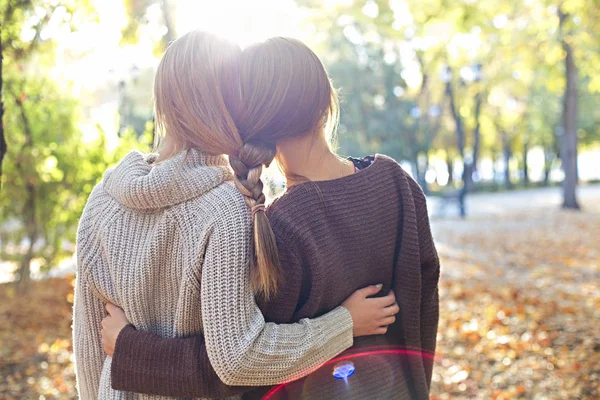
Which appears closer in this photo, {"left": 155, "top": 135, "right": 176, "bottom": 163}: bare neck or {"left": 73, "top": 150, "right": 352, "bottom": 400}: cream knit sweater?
{"left": 73, "top": 150, "right": 352, "bottom": 400}: cream knit sweater

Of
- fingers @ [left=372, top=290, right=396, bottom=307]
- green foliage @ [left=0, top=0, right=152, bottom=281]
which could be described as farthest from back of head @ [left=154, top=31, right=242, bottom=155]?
green foliage @ [left=0, top=0, right=152, bottom=281]

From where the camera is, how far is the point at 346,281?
6.11 ft

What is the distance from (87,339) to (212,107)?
33.3 inches

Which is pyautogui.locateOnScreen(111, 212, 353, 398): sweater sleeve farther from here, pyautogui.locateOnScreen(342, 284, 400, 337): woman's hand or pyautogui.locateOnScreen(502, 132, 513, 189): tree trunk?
pyautogui.locateOnScreen(502, 132, 513, 189): tree trunk

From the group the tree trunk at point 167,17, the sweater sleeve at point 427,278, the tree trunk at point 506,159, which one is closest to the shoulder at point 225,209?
the sweater sleeve at point 427,278

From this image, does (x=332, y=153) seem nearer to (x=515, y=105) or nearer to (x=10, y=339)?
(x=10, y=339)

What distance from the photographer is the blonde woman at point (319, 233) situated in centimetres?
174

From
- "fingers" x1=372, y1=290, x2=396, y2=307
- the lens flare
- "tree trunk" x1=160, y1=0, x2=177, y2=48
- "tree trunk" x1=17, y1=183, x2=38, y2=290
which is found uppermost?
"tree trunk" x1=160, y1=0, x2=177, y2=48

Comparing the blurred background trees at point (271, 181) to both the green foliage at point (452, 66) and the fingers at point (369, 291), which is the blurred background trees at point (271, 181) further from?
the fingers at point (369, 291)

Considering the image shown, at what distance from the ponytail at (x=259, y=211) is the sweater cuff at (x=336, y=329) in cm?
19

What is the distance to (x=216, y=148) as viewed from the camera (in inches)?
69.5

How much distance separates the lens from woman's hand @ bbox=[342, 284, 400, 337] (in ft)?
6.19

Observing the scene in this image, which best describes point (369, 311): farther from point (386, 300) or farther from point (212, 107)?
point (212, 107)

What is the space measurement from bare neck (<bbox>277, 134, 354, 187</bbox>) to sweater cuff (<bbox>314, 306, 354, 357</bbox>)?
42cm
